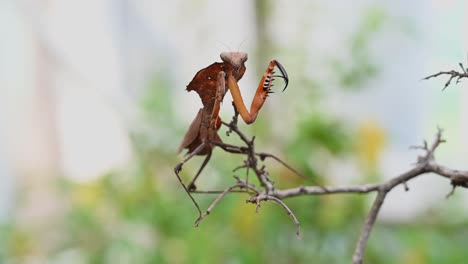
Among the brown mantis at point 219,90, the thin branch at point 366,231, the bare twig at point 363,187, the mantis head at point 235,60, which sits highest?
the mantis head at point 235,60

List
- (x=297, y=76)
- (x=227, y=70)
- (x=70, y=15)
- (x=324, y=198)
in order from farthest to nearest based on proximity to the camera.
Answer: (x=70, y=15)
(x=297, y=76)
(x=324, y=198)
(x=227, y=70)

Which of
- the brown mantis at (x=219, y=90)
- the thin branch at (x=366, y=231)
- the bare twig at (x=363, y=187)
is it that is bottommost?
the thin branch at (x=366, y=231)

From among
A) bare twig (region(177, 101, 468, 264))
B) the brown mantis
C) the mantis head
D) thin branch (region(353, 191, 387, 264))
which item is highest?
the mantis head

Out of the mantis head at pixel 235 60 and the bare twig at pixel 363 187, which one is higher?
the mantis head at pixel 235 60

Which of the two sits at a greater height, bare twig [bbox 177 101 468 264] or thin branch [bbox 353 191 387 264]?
bare twig [bbox 177 101 468 264]

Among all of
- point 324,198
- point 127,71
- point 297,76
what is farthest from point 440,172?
point 127,71

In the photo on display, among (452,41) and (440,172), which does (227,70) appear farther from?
(452,41)

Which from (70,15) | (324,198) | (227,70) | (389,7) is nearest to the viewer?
(227,70)

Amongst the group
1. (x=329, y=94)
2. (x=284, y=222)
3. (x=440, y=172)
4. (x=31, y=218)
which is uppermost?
(x=440, y=172)
